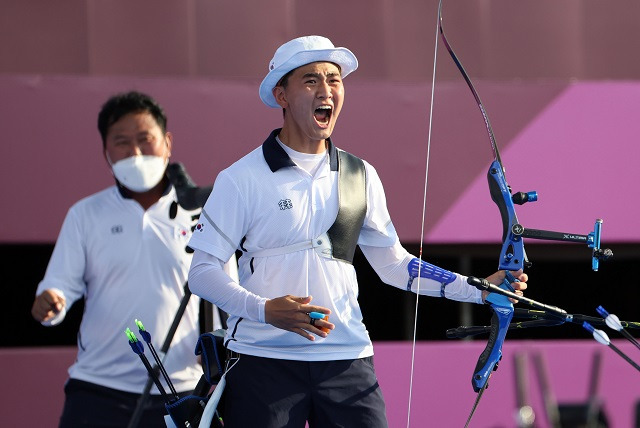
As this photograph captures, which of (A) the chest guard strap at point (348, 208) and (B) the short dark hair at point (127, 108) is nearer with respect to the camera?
(A) the chest guard strap at point (348, 208)

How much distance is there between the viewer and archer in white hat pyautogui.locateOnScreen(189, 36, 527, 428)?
3.02 metres

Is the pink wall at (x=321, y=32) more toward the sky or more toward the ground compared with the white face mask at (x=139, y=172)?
more toward the sky

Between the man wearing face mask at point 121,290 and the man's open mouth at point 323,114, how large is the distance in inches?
42.4

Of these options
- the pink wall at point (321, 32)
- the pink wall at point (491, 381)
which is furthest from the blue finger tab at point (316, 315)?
the pink wall at point (321, 32)

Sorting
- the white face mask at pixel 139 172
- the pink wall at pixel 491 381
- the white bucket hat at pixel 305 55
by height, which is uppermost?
the white bucket hat at pixel 305 55

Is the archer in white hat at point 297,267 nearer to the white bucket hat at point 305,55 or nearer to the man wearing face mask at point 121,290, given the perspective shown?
the white bucket hat at point 305,55

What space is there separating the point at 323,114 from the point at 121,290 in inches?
47.9

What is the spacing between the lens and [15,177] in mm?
5102

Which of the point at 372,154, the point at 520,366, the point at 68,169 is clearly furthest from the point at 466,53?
the point at 520,366

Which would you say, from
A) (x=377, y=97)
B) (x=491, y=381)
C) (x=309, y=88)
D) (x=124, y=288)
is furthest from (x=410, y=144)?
(x=309, y=88)

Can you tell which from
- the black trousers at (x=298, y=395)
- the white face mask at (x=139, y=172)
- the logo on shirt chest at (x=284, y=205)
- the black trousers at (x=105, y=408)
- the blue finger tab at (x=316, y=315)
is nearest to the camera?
the blue finger tab at (x=316, y=315)

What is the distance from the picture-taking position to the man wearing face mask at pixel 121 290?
397 cm

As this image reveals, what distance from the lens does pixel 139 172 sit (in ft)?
13.8

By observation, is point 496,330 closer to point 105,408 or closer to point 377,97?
point 105,408
